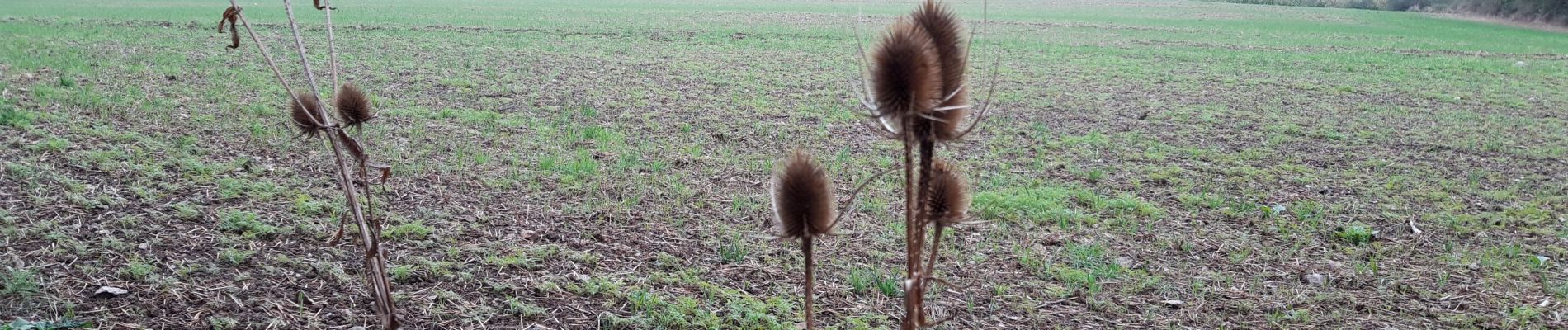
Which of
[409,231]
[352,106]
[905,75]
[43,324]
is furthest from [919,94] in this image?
[409,231]

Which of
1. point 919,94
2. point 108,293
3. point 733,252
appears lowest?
point 733,252

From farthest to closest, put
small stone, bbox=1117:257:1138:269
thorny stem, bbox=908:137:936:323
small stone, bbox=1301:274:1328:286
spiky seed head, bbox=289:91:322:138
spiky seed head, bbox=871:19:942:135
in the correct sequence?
small stone, bbox=1117:257:1138:269 → small stone, bbox=1301:274:1328:286 → spiky seed head, bbox=289:91:322:138 → thorny stem, bbox=908:137:936:323 → spiky seed head, bbox=871:19:942:135

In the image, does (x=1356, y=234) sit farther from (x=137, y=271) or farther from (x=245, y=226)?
(x=137, y=271)

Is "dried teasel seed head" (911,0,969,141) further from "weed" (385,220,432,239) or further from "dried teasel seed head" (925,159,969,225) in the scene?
"weed" (385,220,432,239)

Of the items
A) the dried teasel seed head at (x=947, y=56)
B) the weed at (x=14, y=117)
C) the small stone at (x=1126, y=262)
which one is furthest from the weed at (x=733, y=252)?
the weed at (x=14, y=117)


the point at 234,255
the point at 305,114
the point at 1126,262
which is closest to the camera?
the point at 305,114

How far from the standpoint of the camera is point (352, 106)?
3102mm

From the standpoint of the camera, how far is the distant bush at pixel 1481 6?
36.2 m

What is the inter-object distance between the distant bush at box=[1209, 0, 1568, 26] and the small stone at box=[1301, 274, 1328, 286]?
132 ft

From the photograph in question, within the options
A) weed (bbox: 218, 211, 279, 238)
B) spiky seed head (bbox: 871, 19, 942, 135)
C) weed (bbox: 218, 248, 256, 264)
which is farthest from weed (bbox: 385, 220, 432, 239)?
spiky seed head (bbox: 871, 19, 942, 135)

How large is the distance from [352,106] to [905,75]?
7.38ft

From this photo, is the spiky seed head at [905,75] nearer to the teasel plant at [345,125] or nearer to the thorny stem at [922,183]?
the thorny stem at [922,183]

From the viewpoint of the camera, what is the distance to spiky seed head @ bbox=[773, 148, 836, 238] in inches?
71.5

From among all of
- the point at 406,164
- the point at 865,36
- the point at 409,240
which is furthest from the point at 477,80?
the point at 865,36
